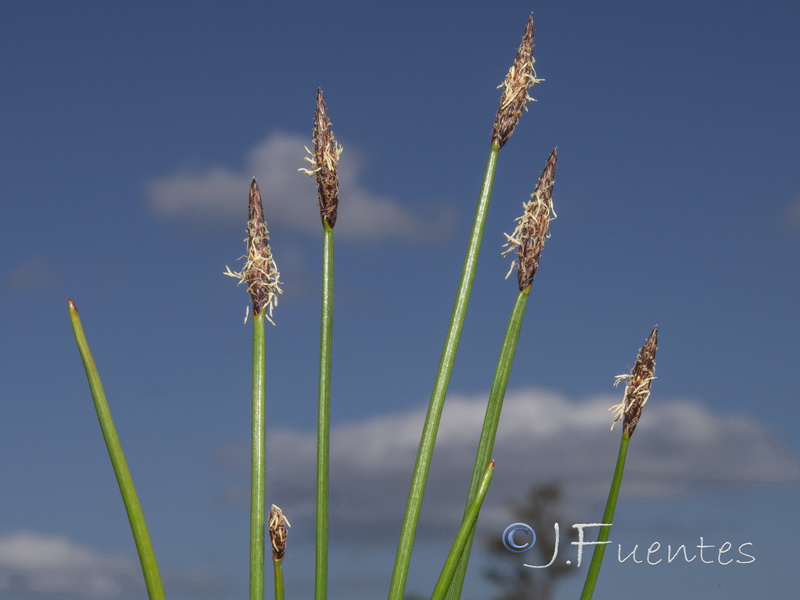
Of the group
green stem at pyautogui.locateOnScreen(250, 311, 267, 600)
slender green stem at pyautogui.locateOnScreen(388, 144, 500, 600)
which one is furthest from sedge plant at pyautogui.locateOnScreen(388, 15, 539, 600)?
green stem at pyautogui.locateOnScreen(250, 311, 267, 600)

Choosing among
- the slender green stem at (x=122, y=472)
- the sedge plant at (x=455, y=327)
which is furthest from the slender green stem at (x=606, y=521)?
the slender green stem at (x=122, y=472)

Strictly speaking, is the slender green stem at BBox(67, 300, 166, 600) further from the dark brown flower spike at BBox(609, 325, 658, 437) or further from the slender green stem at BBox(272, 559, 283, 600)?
the dark brown flower spike at BBox(609, 325, 658, 437)

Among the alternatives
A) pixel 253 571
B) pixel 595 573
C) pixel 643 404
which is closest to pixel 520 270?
pixel 643 404

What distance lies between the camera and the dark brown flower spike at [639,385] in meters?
3.14

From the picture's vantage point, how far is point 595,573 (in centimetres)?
316

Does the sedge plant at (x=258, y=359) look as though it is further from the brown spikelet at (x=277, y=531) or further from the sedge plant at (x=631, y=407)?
the sedge plant at (x=631, y=407)

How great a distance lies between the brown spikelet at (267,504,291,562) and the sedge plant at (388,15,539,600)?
1.54 feet

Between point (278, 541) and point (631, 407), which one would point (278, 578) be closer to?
point (278, 541)

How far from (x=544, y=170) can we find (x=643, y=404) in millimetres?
904

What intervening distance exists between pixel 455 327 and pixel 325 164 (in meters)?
0.75

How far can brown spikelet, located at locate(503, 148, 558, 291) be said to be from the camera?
10.6 feet

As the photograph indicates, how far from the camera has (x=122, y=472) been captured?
9.12 feet

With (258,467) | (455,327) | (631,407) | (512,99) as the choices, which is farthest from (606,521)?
(512,99)

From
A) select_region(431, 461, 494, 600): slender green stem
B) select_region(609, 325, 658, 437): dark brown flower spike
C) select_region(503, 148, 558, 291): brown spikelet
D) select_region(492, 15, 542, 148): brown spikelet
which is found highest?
select_region(492, 15, 542, 148): brown spikelet
